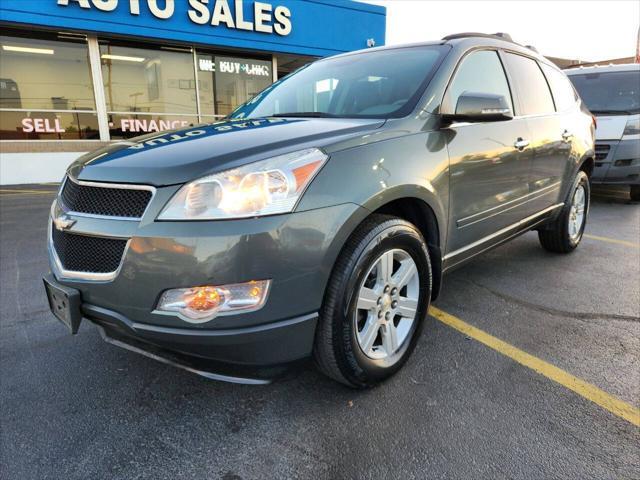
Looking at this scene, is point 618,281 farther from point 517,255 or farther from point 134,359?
point 134,359

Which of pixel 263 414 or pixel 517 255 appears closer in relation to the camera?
pixel 263 414

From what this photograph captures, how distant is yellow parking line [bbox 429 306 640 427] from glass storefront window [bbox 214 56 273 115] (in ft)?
37.6

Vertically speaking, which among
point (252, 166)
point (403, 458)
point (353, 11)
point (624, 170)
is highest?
point (353, 11)

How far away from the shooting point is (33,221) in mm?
6223

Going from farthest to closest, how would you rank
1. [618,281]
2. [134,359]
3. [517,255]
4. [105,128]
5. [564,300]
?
1. [105,128]
2. [517,255]
3. [618,281]
4. [564,300]
5. [134,359]

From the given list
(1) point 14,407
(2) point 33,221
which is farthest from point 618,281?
(2) point 33,221

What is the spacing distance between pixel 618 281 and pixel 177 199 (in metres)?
3.72

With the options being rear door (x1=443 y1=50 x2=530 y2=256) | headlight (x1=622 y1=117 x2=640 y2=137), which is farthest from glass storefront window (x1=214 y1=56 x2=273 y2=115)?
rear door (x1=443 y1=50 x2=530 y2=256)

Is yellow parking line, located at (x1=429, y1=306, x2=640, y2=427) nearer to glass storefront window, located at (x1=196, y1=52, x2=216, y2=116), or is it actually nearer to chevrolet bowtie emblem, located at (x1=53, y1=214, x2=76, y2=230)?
chevrolet bowtie emblem, located at (x1=53, y1=214, x2=76, y2=230)

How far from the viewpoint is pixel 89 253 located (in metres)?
1.87

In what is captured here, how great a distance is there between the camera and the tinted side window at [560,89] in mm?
3928

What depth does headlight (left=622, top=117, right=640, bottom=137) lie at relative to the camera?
675 centimetres

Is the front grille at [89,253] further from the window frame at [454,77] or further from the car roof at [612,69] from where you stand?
the car roof at [612,69]

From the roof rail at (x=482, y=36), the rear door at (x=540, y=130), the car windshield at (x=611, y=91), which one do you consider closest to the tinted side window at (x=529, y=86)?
the rear door at (x=540, y=130)
